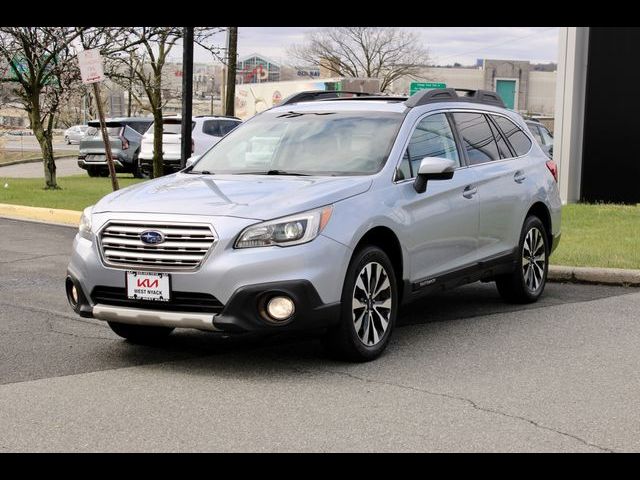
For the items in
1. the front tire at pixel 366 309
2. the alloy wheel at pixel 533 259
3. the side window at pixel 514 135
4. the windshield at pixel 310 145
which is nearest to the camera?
the front tire at pixel 366 309

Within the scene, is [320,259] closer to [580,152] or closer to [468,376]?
[468,376]

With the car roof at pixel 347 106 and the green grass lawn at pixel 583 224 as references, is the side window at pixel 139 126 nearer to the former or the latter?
the green grass lawn at pixel 583 224

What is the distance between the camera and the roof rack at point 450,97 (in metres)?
7.43

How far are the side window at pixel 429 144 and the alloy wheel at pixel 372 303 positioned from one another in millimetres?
826

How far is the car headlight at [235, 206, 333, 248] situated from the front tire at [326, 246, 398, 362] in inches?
15.7

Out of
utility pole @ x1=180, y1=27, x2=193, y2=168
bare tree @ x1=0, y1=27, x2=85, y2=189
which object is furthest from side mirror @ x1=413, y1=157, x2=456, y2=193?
bare tree @ x1=0, y1=27, x2=85, y2=189

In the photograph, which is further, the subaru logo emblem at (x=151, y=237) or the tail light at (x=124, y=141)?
the tail light at (x=124, y=141)

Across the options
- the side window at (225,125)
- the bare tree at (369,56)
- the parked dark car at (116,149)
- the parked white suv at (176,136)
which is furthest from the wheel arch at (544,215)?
the bare tree at (369,56)

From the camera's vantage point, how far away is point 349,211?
20.3 feet

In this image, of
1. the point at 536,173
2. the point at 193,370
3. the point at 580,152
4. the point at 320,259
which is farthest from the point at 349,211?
the point at 580,152

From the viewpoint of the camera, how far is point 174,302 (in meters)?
5.93

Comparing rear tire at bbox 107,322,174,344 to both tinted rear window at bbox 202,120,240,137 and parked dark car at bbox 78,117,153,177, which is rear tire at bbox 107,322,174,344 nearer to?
tinted rear window at bbox 202,120,240,137

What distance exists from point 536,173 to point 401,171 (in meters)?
2.28
